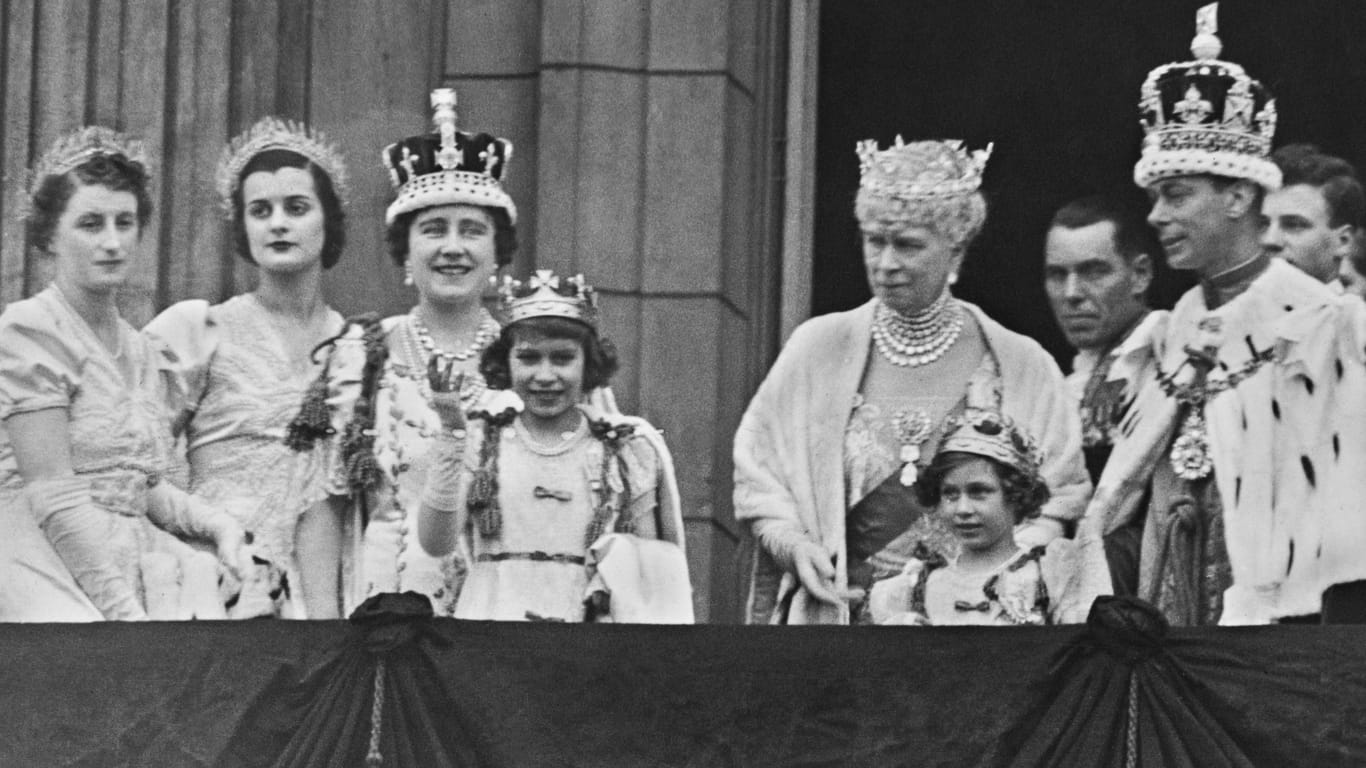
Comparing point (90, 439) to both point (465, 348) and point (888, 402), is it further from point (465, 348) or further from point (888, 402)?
point (888, 402)

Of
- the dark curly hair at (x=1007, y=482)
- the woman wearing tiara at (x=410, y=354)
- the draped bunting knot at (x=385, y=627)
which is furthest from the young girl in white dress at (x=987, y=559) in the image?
the draped bunting knot at (x=385, y=627)

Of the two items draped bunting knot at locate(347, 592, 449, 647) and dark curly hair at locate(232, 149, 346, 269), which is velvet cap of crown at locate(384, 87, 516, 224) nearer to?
dark curly hair at locate(232, 149, 346, 269)

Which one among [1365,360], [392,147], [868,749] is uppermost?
[392,147]

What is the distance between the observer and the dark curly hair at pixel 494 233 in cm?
1398

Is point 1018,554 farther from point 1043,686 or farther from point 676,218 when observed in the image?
point 676,218

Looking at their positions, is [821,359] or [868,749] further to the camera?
[821,359]

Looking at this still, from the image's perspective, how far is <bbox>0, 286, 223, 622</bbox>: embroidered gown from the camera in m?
13.1

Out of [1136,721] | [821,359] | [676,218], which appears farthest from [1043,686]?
[676,218]

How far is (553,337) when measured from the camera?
1327 centimetres

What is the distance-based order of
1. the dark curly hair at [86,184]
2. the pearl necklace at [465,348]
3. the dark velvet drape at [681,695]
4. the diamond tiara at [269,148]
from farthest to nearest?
the diamond tiara at [269,148]
the pearl necklace at [465,348]
the dark curly hair at [86,184]
the dark velvet drape at [681,695]

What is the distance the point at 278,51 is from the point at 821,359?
2935 millimetres

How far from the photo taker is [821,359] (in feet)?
44.8

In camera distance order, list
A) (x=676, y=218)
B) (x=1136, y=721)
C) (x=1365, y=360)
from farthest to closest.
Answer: (x=676, y=218) < (x=1365, y=360) < (x=1136, y=721)

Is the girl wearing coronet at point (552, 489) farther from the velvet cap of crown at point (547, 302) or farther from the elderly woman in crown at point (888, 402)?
the elderly woman in crown at point (888, 402)
